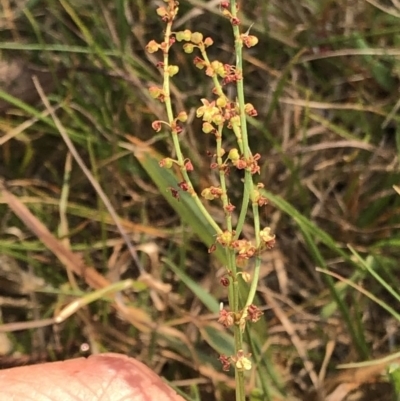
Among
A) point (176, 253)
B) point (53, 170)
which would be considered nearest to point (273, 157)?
point (176, 253)

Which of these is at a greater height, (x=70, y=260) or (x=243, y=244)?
(x=243, y=244)

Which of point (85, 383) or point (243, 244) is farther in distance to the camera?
point (85, 383)

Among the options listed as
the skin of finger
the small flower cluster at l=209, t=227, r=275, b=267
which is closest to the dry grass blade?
the skin of finger

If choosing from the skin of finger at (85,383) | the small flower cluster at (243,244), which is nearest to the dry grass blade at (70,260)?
the skin of finger at (85,383)

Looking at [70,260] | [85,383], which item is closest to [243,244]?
[85,383]

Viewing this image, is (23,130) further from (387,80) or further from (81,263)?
(387,80)

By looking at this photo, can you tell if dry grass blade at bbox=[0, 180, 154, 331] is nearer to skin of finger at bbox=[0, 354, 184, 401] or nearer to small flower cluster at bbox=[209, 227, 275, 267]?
skin of finger at bbox=[0, 354, 184, 401]

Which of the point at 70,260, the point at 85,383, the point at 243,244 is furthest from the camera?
the point at 70,260

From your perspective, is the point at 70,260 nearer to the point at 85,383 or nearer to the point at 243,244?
the point at 85,383

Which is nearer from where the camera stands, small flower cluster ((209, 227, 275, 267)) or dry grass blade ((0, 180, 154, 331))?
small flower cluster ((209, 227, 275, 267))
